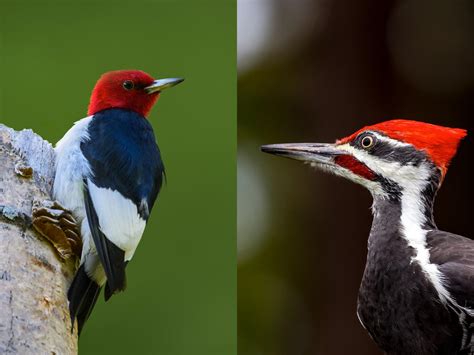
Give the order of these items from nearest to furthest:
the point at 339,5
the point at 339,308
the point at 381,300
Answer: the point at 381,300 < the point at 339,308 < the point at 339,5

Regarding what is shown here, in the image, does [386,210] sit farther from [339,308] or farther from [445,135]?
[339,308]

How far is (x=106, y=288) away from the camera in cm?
163

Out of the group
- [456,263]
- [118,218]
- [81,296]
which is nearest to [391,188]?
[456,263]

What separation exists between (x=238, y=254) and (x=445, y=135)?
0.76 metres

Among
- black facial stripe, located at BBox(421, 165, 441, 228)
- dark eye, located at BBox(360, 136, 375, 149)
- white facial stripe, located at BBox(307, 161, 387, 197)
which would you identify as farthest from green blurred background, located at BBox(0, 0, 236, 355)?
black facial stripe, located at BBox(421, 165, 441, 228)

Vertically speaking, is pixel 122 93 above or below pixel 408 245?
above

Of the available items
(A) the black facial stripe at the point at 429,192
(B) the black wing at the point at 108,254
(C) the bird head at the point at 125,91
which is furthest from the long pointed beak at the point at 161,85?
(A) the black facial stripe at the point at 429,192

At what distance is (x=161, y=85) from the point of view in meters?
1.86

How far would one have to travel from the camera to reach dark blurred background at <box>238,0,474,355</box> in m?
2.05

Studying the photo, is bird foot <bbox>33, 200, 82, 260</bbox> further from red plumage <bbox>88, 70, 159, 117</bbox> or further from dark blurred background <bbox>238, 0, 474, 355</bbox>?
dark blurred background <bbox>238, 0, 474, 355</bbox>

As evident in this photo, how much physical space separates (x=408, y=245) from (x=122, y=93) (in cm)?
78

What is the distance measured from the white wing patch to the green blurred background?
0.21 metres

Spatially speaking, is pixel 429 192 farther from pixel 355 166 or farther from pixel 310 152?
pixel 310 152

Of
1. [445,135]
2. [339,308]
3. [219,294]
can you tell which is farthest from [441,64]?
[219,294]
